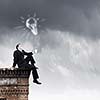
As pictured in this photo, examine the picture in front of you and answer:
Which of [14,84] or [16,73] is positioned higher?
[16,73]

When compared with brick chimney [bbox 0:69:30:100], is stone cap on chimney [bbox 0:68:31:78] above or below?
above

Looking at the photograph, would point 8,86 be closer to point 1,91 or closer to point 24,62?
point 1,91

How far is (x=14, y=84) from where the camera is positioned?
22531mm

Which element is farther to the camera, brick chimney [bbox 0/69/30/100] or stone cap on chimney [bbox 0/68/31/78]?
stone cap on chimney [bbox 0/68/31/78]

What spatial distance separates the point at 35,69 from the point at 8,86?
219 cm

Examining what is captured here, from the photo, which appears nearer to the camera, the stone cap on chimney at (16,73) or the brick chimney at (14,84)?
the brick chimney at (14,84)

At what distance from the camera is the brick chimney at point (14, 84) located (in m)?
22.3

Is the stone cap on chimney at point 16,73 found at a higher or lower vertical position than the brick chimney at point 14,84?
higher

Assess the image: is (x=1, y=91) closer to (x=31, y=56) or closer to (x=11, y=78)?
(x=11, y=78)

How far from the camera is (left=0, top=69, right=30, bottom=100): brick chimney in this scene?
73.2 feet

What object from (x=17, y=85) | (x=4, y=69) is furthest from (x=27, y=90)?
(x=4, y=69)

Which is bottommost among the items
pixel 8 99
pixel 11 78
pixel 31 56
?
pixel 8 99

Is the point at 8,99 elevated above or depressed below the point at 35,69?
below

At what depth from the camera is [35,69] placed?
23.0 m
